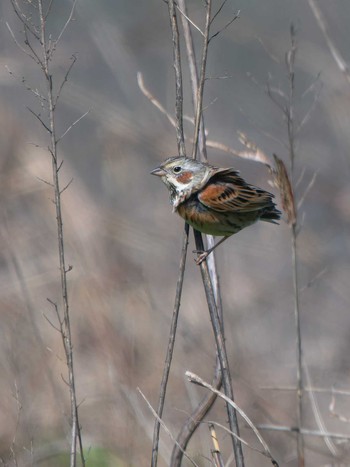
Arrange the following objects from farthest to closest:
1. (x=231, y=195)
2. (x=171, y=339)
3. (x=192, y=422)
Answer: (x=231, y=195), (x=192, y=422), (x=171, y=339)

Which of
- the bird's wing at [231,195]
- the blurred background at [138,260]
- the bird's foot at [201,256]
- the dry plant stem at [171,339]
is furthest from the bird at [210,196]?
the blurred background at [138,260]

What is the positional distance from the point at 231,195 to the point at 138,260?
296 centimetres

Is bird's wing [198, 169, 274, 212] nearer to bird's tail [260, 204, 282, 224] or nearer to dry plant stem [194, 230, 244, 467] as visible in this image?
bird's tail [260, 204, 282, 224]

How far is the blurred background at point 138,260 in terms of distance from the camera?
5574 mm

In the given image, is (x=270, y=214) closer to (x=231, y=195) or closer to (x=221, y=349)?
(x=231, y=195)

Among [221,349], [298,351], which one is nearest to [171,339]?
[221,349]

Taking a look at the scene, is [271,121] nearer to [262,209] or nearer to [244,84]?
[244,84]

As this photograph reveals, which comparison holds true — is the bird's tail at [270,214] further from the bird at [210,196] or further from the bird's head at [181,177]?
the bird's head at [181,177]

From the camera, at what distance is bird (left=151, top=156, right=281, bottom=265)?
133 inches

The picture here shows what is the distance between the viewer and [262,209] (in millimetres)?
3676

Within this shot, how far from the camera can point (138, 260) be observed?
21.2 feet

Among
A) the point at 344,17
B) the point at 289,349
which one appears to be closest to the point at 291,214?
the point at 289,349

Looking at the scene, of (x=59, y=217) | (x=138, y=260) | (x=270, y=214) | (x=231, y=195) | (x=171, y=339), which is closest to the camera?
(x=59, y=217)

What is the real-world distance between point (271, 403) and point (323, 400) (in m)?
0.69
